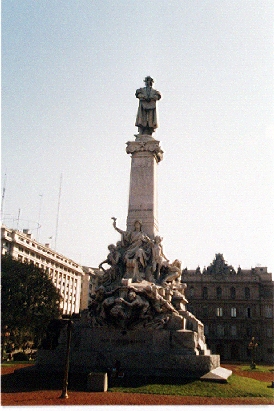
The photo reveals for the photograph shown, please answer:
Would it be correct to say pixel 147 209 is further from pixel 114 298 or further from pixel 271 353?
pixel 271 353

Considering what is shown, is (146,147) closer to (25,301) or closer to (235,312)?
(25,301)

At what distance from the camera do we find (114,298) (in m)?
19.5

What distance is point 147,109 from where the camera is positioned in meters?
26.8

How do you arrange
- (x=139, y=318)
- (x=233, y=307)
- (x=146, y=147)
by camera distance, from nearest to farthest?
(x=139, y=318)
(x=146, y=147)
(x=233, y=307)

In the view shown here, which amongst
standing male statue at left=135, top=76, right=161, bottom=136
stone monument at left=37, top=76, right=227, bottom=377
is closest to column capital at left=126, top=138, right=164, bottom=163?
standing male statue at left=135, top=76, right=161, bottom=136

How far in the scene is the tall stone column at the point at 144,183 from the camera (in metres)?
23.5

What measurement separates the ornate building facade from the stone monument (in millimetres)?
47958

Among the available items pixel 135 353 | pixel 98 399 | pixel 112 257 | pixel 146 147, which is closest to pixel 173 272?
pixel 112 257

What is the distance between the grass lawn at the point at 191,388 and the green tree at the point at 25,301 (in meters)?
18.9

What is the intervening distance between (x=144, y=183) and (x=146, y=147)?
2.27 metres

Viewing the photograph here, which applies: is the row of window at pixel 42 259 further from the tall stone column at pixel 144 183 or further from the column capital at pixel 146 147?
the tall stone column at pixel 144 183

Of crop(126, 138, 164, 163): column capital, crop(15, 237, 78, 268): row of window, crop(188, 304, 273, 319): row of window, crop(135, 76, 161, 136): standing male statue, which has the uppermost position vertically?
crop(135, 76, 161, 136): standing male statue

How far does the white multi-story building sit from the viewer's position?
55.2m

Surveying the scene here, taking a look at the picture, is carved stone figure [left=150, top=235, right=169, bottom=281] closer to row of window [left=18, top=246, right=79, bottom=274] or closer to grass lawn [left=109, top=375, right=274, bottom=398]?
grass lawn [left=109, top=375, right=274, bottom=398]
